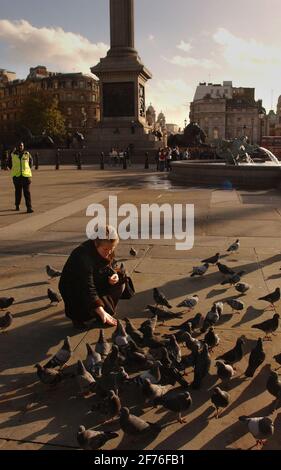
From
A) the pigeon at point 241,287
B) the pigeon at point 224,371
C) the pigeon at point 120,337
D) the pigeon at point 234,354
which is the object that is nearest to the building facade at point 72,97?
the pigeon at point 241,287

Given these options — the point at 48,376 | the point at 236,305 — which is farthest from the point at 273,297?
the point at 48,376

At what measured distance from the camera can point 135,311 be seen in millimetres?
5348

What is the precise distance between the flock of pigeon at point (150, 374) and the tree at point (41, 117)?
77.6 metres

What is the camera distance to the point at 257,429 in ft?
9.52

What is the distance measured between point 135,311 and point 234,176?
14932 mm

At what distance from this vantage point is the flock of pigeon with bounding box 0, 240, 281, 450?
2967 millimetres

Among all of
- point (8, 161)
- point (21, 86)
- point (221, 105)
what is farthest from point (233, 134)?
point (8, 161)

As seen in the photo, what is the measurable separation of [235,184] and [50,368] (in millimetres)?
16413

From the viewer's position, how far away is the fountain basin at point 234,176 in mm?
18719

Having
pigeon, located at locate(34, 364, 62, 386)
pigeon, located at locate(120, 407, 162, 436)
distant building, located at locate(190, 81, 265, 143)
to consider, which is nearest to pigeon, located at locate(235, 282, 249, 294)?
pigeon, located at locate(34, 364, 62, 386)

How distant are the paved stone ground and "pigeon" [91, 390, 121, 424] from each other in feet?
0.28

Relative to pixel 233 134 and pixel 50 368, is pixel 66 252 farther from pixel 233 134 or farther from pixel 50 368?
pixel 233 134

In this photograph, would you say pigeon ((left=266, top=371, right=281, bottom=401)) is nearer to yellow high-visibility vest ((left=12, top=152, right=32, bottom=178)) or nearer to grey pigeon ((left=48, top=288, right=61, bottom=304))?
grey pigeon ((left=48, top=288, right=61, bottom=304))

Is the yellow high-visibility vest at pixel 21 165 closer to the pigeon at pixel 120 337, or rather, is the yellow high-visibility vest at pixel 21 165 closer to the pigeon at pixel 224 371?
the pigeon at pixel 120 337
